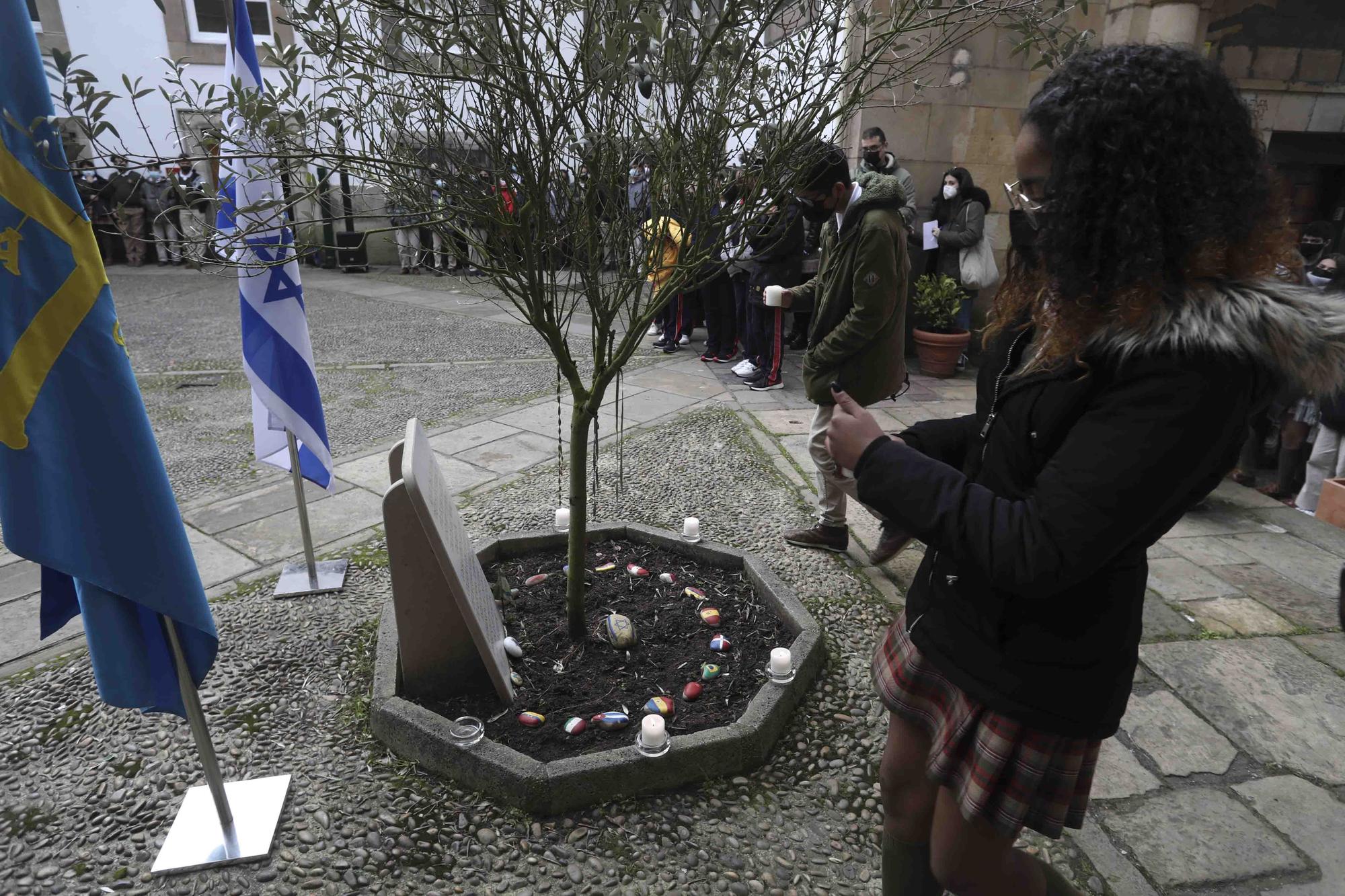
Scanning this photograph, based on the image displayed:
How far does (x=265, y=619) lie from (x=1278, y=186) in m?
3.72

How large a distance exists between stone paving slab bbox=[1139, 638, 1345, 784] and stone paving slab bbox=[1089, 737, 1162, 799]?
452mm

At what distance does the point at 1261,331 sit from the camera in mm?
1185

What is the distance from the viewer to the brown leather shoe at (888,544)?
190cm

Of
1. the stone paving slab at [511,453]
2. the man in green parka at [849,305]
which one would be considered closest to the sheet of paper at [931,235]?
the man in green parka at [849,305]

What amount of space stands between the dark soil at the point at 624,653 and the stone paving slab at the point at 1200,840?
126 cm

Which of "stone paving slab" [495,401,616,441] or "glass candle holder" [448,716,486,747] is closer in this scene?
"glass candle holder" [448,716,486,747]

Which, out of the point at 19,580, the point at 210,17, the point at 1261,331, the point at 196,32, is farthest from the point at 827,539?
the point at 210,17

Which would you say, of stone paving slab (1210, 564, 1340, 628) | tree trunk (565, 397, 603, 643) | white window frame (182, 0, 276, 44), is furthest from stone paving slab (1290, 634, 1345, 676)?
white window frame (182, 0, 276, 44)

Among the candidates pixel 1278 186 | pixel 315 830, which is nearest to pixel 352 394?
pixel 315 830

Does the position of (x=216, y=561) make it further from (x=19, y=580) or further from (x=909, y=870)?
(x=909, y=870)

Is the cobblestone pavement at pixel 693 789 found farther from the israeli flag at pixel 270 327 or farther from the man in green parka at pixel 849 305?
the israeli flag at pixel 270 327

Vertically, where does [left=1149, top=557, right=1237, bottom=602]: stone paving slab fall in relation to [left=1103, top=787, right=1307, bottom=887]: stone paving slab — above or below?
above

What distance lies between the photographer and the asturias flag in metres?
1.78

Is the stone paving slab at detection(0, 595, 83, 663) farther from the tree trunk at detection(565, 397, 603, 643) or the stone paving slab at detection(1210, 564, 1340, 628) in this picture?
the stone paving slab at detection(1210, 564, 1340, 628)
